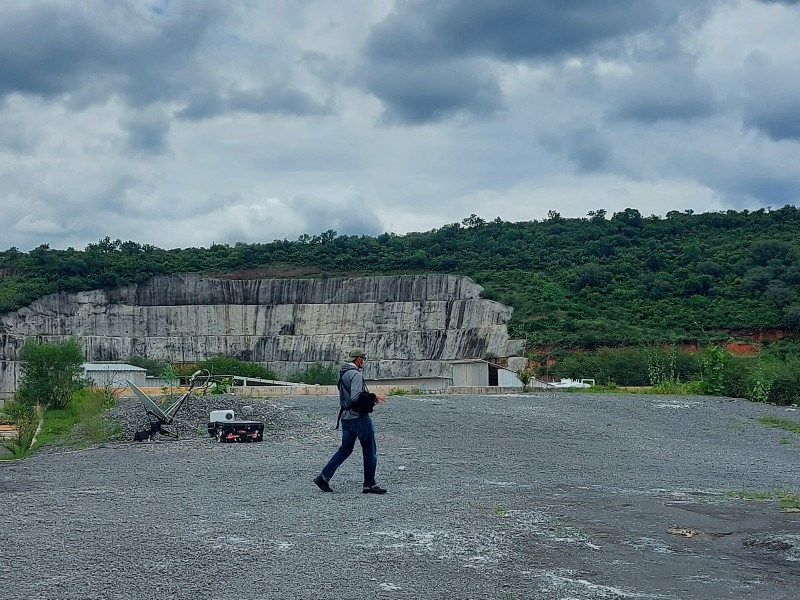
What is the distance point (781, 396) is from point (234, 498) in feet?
77.1

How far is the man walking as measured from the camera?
35.4 ft

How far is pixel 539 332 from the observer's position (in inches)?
2537

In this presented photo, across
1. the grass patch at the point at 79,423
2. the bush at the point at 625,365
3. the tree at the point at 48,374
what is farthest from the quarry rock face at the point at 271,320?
the grass patch at the point at 79,423

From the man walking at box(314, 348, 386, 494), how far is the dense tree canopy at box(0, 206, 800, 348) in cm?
4955

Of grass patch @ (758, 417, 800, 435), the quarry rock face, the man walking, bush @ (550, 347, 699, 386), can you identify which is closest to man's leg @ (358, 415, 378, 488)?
the man walking

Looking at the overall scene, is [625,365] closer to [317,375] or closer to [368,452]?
[317,375]

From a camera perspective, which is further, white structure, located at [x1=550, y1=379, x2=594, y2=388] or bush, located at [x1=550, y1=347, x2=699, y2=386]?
bush, located at [x1=550, y1=347, x2=699, y2=386]

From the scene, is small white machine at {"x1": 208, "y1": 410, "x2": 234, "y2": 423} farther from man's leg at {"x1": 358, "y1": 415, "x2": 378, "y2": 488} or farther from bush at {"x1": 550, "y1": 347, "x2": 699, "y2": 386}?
bush at {"x1": 550, "y1": 347, "x2": 699, "y2": 386}

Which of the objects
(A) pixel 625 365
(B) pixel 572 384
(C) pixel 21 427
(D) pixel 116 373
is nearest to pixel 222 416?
(C) pixel 21 427

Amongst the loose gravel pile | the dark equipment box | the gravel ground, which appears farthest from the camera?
the loose gravel pile

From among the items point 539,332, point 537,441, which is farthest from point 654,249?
point 537,441

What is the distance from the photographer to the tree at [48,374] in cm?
2467

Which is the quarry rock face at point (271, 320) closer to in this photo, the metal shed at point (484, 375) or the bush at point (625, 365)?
the bush at point (625, 365)

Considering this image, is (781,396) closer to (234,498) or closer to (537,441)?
(537,441)
